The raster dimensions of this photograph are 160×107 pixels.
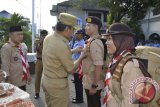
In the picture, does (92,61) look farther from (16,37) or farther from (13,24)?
(13,24)

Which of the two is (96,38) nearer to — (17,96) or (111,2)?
(17,96)

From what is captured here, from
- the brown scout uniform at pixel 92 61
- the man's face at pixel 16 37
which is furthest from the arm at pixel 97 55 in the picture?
the man's face at pixel 16 37

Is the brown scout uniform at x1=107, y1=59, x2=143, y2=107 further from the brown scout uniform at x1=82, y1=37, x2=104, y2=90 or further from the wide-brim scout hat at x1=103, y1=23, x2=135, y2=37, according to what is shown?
the brown scout uniform at x1=82, y1=37, x2=104, y2=90

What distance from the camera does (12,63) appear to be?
483cm

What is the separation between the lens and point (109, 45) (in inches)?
111

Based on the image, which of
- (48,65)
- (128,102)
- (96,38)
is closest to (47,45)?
(48,65)

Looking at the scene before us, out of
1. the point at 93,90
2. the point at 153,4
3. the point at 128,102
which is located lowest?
the point at 93,90

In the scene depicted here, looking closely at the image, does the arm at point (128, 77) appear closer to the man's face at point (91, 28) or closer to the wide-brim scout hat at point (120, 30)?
the wide-brim scout hat at point (120, 30)

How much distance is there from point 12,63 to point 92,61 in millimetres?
1358

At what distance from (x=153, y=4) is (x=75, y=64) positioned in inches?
394

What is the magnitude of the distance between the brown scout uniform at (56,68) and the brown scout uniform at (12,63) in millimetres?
976

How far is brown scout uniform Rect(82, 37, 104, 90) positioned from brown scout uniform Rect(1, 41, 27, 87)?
1.14 m

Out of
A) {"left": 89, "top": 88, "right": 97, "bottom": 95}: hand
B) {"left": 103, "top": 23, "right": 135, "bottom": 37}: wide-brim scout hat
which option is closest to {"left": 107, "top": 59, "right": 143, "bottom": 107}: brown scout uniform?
{"left": 103, "top": 23, "right": 135, "bottom": 37}: wide-brim scout hat

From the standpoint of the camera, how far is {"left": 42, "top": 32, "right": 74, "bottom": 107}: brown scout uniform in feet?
12.4
